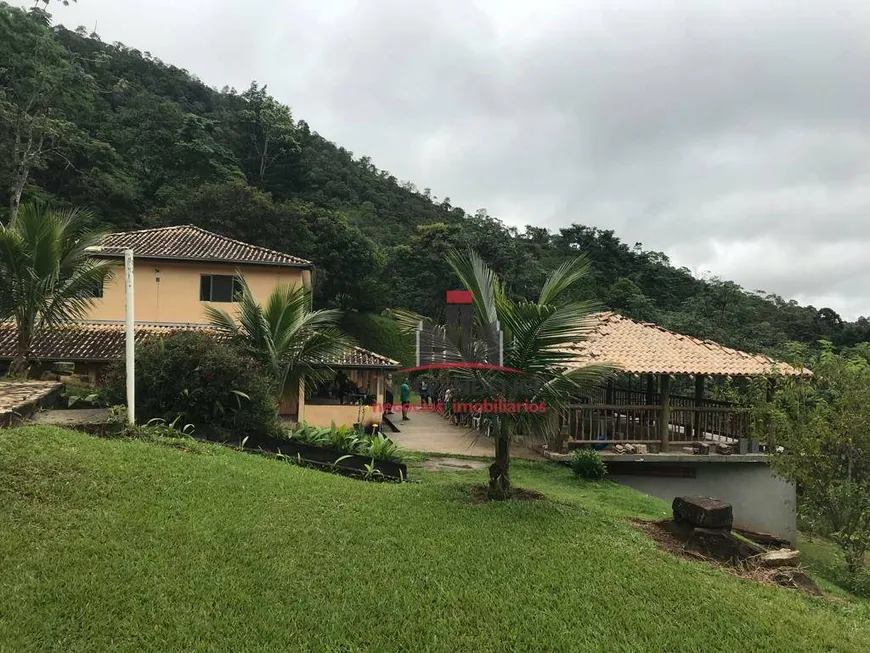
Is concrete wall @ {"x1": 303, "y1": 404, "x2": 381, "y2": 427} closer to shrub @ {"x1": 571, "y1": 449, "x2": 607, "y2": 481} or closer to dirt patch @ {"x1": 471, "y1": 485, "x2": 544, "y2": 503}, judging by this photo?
shrub @ {"x1": 571, "y1": 449, "x2": 607, "y2": 481}

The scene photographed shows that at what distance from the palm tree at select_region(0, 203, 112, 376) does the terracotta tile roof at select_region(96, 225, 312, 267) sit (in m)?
8.52

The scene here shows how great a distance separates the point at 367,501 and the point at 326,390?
1420 cm

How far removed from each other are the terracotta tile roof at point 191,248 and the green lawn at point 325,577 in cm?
1270

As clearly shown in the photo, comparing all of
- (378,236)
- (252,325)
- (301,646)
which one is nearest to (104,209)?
(378,236)

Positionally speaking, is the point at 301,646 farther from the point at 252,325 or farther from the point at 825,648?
the point at 252,325

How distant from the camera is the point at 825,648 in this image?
396 cm

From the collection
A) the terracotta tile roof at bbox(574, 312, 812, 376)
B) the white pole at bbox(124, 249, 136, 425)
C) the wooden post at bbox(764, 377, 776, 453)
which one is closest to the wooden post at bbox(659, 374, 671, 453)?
the terracotta tile roof at bbox(574, 312, 812, 376)

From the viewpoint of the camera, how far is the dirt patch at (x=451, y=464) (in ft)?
36.8

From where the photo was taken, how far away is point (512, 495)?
7.03 metres

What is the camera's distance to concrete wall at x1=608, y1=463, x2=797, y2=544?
13336 millimetres

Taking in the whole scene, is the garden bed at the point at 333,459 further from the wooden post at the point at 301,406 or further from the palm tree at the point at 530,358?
the wooden post at the point at 301,406

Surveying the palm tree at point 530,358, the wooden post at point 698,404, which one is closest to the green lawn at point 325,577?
the palm tree at point 530,358

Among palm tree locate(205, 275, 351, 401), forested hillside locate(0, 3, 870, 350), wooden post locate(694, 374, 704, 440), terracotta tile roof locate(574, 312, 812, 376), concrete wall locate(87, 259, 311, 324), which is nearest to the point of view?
palm tree locate(205, 275, 351, 401)

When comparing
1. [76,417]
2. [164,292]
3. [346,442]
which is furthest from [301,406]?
[76,417]
